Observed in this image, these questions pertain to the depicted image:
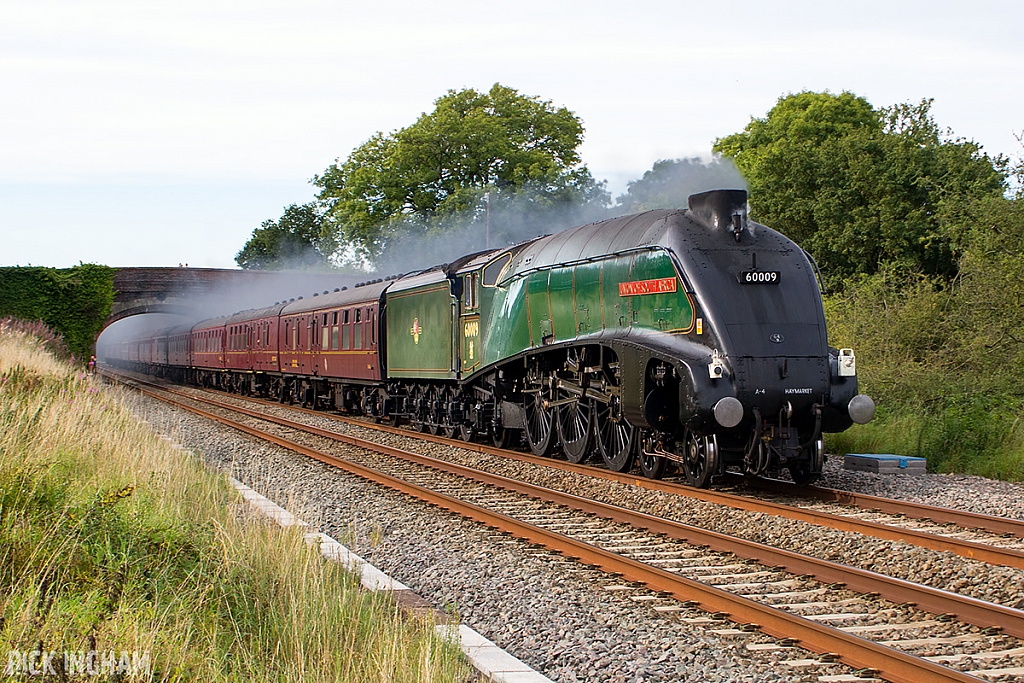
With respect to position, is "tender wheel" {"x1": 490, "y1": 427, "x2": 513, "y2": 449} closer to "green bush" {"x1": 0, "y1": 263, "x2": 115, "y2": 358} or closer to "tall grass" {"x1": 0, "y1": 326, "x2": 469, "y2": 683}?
"tall grass" {"x1": 0, "y1": 326, "x2": 469, "y2": 683}

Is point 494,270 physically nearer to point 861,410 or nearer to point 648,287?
point 648,287

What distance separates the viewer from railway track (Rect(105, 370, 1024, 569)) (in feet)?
26.2

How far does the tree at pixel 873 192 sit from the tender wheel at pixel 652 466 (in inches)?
667

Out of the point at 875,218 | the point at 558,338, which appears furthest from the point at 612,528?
the point at 875,218

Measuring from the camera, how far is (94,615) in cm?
474

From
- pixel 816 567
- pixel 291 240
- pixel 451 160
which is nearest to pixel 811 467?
pixel 816 567

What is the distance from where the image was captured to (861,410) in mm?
10625

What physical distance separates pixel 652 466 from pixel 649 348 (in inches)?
71.8

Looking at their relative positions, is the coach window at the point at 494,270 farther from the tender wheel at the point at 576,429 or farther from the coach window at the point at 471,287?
the tender wheel at the point at 576,429

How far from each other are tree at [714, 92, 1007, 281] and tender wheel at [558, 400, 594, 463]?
15950 mm

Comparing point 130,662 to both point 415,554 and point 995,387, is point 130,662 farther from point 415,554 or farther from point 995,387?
point 995,387

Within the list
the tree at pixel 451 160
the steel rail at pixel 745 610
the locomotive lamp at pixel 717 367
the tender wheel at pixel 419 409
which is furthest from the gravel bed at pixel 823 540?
the tree at pixel 451 160

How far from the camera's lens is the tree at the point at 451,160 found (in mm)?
52500

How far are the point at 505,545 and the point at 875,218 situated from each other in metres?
24.1
